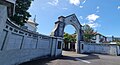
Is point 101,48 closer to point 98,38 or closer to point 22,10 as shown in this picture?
point 22,10

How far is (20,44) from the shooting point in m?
9.43

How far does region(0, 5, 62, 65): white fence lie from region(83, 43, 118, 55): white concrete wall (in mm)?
11235

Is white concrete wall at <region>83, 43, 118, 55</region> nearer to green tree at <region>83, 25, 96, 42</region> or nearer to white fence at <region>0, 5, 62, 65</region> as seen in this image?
white fence at <region>0, 5, 62, 65</region>

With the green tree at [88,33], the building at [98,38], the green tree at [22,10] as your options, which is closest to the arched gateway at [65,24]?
the green tree at [22,10]

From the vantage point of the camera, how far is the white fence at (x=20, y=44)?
6.53 metres

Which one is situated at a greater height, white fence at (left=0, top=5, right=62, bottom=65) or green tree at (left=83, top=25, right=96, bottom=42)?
green tree at (left=83, top=25, right=96, bottom=42)

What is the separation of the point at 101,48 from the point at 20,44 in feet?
75.4

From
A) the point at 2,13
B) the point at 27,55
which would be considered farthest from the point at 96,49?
the point at 2,13

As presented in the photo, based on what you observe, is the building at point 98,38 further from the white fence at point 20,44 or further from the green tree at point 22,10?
the green tree at point 22,10

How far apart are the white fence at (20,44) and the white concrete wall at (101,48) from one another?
1123 cm

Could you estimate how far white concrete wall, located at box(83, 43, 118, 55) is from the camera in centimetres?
2573

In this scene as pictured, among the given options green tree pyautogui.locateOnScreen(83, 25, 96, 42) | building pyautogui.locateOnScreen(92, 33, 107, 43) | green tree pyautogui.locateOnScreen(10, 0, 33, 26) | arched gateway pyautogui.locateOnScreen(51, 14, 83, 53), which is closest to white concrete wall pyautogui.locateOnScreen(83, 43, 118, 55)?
arched gateway pyautogui.locateOnScreen(51, 14, 83, 53)

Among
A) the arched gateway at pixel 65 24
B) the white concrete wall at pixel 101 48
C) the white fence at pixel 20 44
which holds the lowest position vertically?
the white concrete wall at pixel 101 48

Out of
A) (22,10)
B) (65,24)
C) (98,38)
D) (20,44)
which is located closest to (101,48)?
(65,24)
